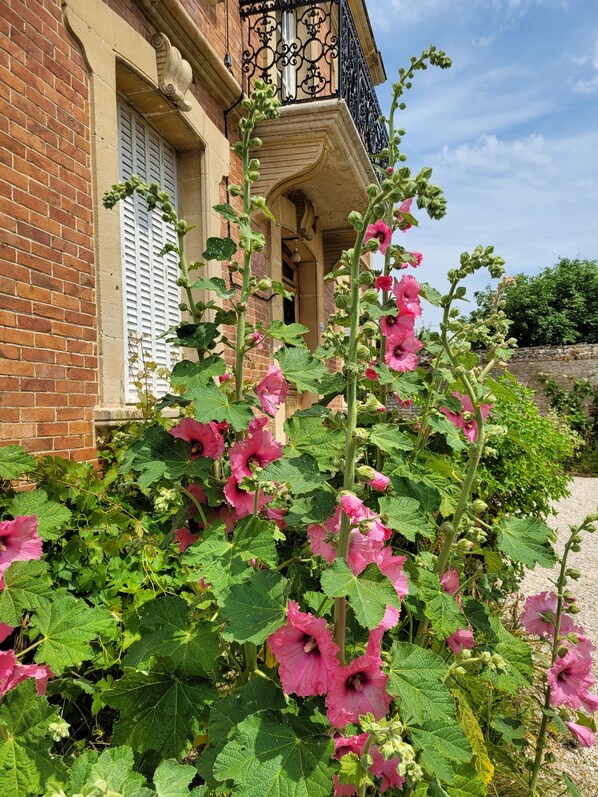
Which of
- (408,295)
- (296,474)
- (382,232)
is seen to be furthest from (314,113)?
(296,474)

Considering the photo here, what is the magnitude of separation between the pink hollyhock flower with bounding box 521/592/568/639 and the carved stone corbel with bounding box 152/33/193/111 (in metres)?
4.45

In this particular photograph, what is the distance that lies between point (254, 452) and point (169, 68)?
164 inches

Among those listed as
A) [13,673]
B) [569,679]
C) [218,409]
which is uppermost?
[218,409]

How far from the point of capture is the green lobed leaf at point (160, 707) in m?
1.11

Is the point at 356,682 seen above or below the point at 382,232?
below

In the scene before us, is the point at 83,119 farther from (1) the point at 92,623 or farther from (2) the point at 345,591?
(2) the point at 345,591

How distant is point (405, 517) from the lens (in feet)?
3.52

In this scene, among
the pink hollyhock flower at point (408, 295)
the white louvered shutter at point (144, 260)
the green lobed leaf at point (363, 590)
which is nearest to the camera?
the green lobed leaf at point (363, 590)

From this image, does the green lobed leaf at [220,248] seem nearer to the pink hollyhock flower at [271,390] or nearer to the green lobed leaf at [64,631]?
the pink hollyhock flower at [271,390]

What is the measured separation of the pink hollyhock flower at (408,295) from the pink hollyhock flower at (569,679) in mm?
1160

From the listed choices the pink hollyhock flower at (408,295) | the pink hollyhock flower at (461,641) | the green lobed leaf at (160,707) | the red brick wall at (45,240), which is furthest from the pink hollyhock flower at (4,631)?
the red brick wall at (45,240)

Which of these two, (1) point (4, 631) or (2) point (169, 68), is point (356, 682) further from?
(2) point (169, 68)

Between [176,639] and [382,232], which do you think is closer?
[176,639]

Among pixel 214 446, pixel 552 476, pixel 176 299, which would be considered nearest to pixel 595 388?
pixel 552 476
